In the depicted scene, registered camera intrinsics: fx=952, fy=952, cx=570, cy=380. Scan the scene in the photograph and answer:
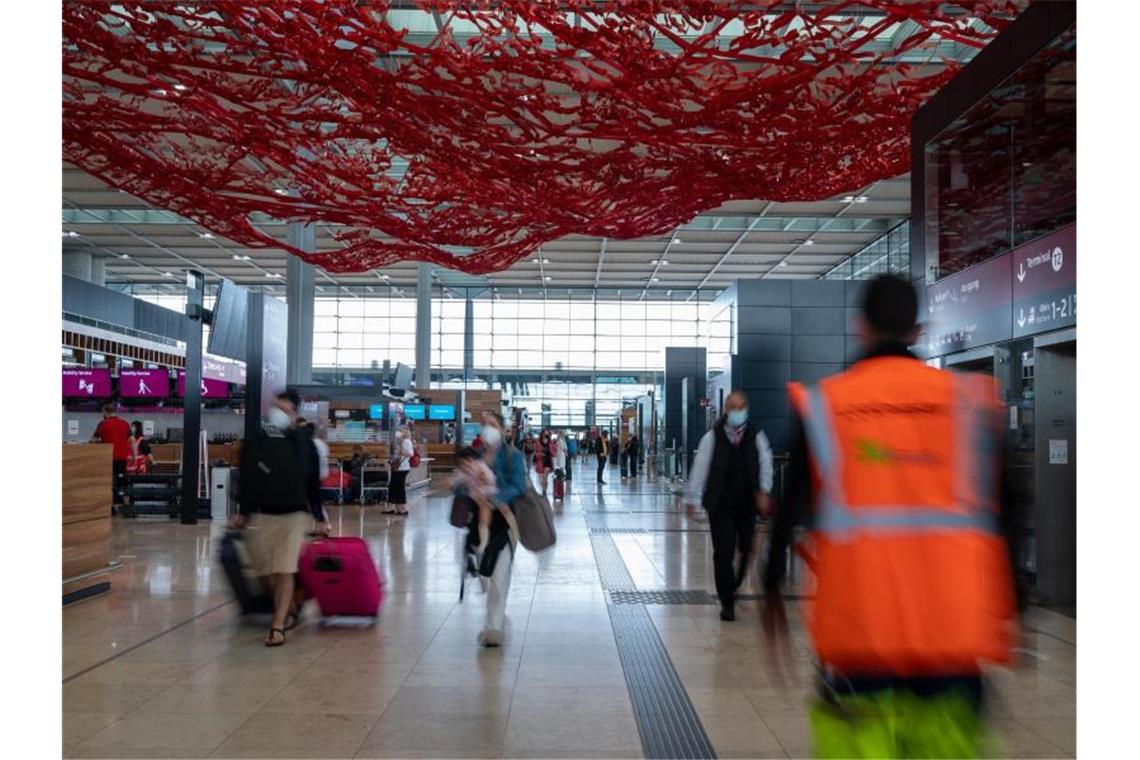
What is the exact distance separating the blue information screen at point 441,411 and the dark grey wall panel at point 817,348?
17746 mm

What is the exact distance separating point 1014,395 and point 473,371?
42.2 m

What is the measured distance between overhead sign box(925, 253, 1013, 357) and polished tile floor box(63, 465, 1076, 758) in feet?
7.75

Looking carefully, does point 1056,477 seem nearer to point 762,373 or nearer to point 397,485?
point 762,373

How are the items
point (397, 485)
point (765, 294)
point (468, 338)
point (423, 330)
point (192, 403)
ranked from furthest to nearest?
point (468, 338) < point (423, 330) < point (765, 294) < point (397, 485) < point (192, 403)

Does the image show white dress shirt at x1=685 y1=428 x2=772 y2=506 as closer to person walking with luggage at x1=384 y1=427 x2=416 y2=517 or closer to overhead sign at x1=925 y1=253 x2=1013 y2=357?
overhead sign at x1=925 y1=253 x2=1013 y2=357

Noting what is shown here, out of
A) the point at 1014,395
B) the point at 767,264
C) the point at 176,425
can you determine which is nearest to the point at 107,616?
the point at 1014,395

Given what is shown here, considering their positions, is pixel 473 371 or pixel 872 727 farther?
pixel 473 371

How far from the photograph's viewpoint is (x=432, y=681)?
5.05m

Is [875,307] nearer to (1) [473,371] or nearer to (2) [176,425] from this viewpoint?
(2) [176,425]

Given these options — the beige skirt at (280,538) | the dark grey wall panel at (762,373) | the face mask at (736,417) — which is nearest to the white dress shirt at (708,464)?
the face mask at (736,417)

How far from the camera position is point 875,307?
7.09 feet

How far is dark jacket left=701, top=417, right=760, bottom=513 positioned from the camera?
6.86 meters

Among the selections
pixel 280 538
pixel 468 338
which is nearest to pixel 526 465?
pixel 280 538

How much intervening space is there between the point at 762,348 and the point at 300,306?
1326 centimetres
